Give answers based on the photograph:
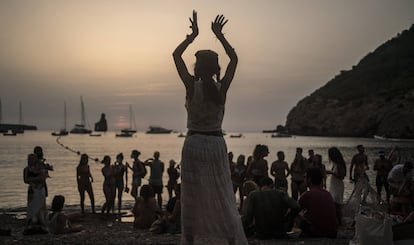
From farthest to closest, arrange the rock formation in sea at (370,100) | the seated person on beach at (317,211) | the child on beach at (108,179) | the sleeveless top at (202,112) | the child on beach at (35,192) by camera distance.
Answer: the rock formation in sea at (370,100) < the child on beach at (108,179) < the child on beach at (35,192) < the seated person on beach at (317,211) < the sleeveless top at (202,112)

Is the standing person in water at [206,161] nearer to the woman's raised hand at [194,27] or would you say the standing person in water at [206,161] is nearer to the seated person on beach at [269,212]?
the woman's raised hand at [194,27]

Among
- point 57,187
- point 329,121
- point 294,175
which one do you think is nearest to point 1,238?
point 294,175

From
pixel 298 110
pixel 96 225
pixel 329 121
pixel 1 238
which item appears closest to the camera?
pixel 1 238

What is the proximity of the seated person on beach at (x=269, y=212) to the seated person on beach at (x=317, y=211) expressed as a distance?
0.83 ft

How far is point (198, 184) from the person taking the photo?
514 cm

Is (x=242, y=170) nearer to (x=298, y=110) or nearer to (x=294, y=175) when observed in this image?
(x=294, y=175)

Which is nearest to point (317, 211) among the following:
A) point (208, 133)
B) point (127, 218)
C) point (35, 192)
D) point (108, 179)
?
point (208, 133)

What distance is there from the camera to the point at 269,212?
9648 millimetres

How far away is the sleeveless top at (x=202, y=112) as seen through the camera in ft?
16.8

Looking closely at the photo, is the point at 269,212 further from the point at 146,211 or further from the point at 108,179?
the point at 108,179

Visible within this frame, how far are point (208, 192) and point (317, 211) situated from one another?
200 inches

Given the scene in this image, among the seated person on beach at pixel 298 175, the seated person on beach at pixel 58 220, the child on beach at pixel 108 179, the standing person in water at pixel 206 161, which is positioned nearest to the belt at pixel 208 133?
the standing person in water at pixel 206 161

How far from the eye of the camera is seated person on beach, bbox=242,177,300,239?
9.57 m

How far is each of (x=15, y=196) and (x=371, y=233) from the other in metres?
25.1
